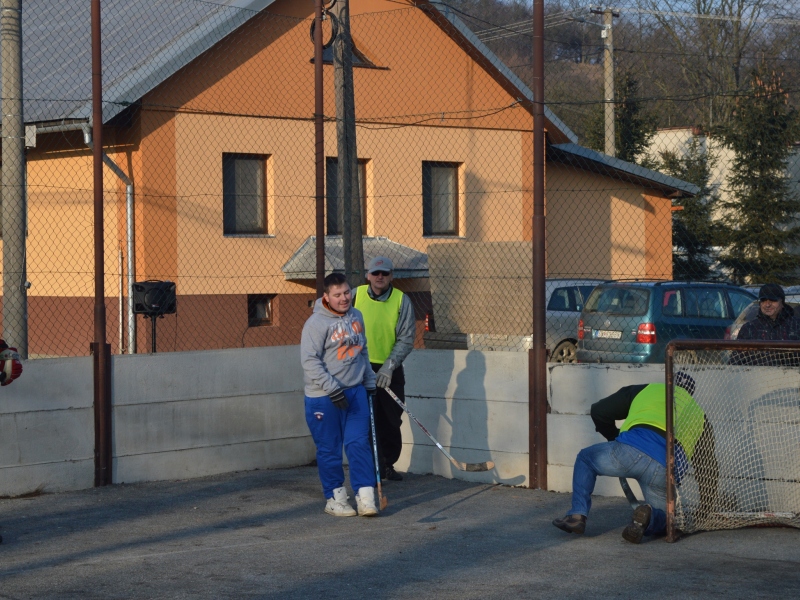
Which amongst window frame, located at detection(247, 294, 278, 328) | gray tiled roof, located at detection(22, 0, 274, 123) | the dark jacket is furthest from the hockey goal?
window frame, located at detection(247, 294, 278, 328)

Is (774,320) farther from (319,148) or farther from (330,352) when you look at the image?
(319,148)

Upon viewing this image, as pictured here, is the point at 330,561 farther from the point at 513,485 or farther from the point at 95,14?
the point at 95,14

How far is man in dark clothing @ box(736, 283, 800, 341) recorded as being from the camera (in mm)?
8555

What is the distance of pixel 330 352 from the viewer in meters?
7.58

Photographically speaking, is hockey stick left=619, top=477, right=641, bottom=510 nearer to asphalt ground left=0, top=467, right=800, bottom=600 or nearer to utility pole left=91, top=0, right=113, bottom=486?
asphalt ground left=0, top=467, right=800, bottom=600

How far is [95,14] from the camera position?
871 centimetres

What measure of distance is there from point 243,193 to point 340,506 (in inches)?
462

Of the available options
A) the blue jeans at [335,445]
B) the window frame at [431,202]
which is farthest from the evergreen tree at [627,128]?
the blue jeans at [335,445]

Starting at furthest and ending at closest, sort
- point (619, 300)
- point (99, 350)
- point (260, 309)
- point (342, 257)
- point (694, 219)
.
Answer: point (694, 219) < point (260, 309) < point (342, 257) < point (619, 300) < point (99, 350)

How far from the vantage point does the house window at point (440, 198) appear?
68.8ft

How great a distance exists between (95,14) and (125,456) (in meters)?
3.51

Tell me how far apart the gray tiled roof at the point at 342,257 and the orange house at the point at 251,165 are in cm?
4

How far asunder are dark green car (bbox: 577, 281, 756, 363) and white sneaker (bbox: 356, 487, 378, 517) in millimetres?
7880

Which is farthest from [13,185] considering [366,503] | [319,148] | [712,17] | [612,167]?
[712,17]
